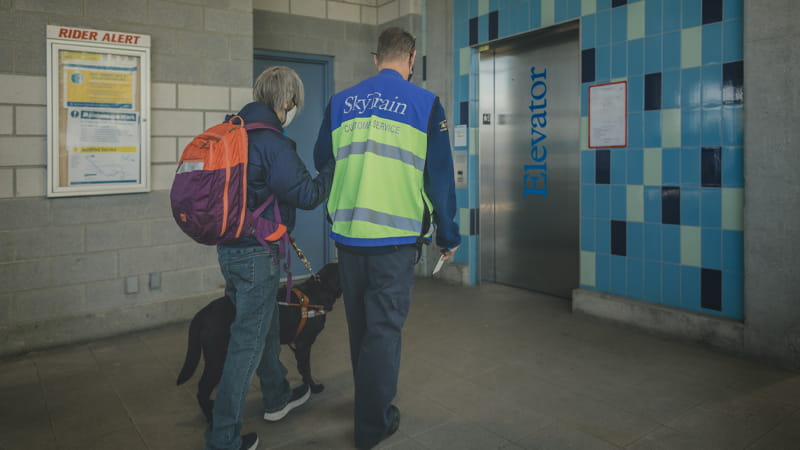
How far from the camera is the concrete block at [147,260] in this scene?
3.95 meters

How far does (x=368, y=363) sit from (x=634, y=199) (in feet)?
8.50

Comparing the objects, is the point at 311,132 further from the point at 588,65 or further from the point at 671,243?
the point at 671,243

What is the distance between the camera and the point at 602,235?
4.21 metres

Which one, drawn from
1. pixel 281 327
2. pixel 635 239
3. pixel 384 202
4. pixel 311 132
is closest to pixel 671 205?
pixel 635 239

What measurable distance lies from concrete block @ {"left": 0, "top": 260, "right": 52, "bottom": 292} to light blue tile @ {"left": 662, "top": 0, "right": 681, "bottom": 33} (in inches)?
170

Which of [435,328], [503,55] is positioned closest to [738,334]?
[435,328]

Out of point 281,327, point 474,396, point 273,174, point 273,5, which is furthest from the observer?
point 273,5

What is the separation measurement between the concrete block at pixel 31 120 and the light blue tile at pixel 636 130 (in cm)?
387

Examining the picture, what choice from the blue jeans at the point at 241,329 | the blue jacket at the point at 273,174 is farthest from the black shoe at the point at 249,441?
the blue jacket at the point at 273,174

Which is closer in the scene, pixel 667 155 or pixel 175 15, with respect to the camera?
pixel 667 155

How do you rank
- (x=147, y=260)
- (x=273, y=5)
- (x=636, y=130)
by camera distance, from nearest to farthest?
(x=636, y=130), (x=147, y=260), (x=273, y=5)

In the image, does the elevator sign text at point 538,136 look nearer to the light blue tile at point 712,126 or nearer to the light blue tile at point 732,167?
the light blue tile at point 712,126

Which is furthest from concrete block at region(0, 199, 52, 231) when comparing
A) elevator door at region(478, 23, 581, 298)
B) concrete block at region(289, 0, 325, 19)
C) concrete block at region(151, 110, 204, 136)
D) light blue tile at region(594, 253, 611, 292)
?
light blue tile at region(594, 253, 611, 292)

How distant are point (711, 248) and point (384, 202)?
8.03 feet
